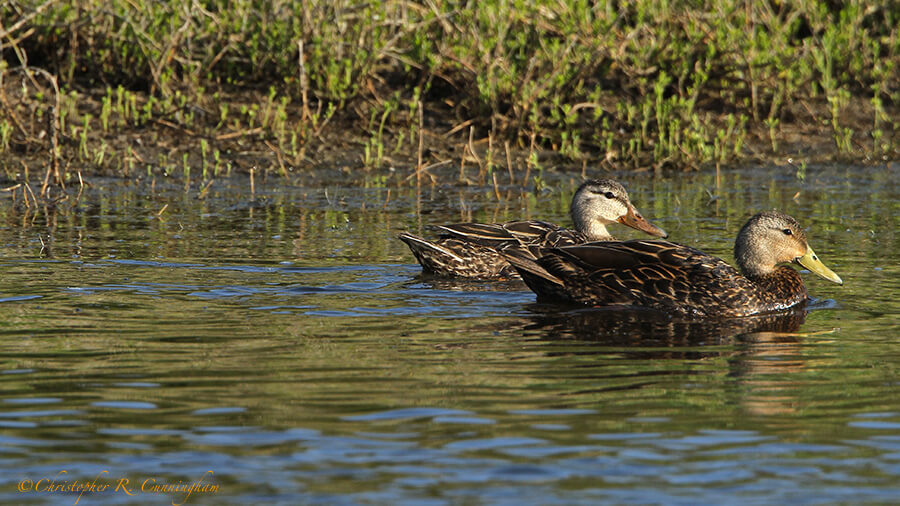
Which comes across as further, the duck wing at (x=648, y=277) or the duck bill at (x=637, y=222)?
the duck bill at (x=637, y=222)

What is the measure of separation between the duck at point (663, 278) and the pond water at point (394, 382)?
0.19m

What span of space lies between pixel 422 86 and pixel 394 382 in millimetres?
10118

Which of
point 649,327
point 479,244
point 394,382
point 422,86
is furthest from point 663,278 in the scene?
point 422,86

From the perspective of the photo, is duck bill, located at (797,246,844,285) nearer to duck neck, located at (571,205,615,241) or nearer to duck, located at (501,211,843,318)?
duck, located at (501,211,843,318)

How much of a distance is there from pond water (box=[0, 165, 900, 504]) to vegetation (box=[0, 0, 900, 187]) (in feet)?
12.1

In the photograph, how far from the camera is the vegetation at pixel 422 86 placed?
49.5 ft

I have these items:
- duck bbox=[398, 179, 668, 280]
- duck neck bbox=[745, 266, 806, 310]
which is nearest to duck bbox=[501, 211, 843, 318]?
duck neck bbox=[745, 266, 806, 310]

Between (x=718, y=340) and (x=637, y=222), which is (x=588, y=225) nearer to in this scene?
(x=637, y=222)

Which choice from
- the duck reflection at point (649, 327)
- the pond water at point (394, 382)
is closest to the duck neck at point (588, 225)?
the pond water at point (394, 382)

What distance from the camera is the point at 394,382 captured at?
6.27 m

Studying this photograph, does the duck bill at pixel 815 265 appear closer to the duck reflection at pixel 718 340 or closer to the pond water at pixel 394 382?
the pond water at pixel 394 382

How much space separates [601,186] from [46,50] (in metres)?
7.70

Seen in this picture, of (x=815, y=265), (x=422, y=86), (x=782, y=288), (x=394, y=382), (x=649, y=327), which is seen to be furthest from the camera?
(x=422, y=86)

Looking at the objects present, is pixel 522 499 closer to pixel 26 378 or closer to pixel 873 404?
pixel 873 404
